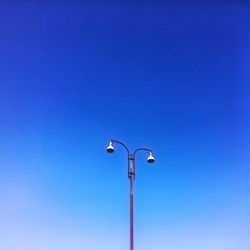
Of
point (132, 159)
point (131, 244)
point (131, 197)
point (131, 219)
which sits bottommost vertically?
point (131, 244)

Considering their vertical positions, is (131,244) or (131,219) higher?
(131,219)

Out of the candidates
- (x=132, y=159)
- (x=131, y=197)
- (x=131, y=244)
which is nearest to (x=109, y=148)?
(x=132, y=159)

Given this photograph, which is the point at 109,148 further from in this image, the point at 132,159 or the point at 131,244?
the point at 131,244

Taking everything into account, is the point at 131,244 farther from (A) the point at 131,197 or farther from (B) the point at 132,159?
(B) the point at 132,159

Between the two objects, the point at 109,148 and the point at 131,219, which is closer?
the point at 131,219

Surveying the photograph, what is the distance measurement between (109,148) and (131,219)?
2519 mm

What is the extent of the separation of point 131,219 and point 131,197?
0.68m

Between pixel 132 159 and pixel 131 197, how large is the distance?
1.45 metres

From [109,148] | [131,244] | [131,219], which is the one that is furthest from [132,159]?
[131,244]

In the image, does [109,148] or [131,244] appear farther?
[109,148]

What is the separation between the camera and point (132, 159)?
11.4 metres

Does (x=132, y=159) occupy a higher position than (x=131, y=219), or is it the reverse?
(x=132, y=159)

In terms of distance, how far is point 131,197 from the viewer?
1043cm

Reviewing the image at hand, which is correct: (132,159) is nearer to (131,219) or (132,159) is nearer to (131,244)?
(131,219)
